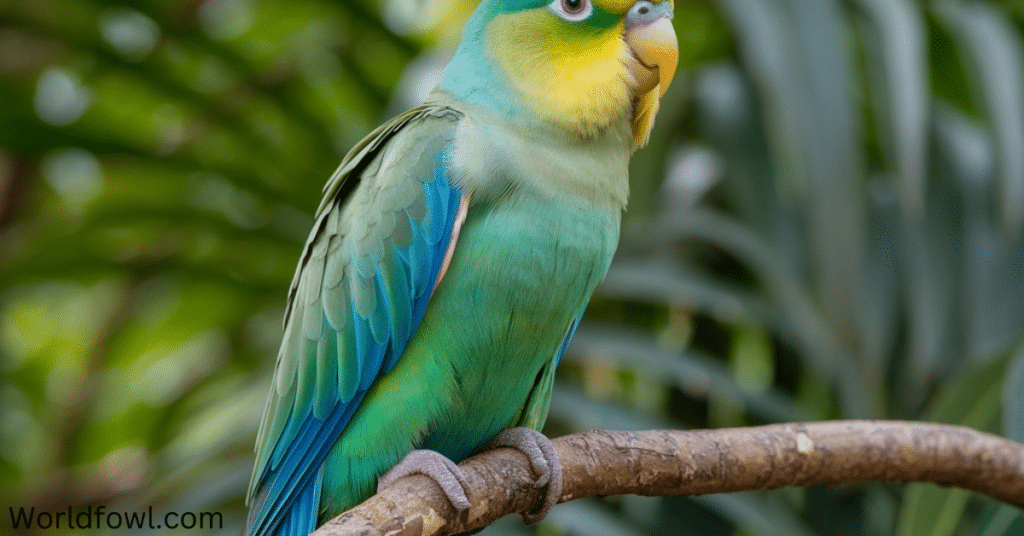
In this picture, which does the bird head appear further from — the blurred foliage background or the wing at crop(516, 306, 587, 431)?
the blurred foliage background

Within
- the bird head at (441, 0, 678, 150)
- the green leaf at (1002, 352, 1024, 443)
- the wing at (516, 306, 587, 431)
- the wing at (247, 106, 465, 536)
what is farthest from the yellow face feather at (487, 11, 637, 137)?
the green leaf at (1002, 352, 1024, 443)

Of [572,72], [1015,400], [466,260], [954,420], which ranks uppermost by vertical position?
[572,72]

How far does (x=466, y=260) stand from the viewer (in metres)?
1.17

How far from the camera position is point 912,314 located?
1.83 metres

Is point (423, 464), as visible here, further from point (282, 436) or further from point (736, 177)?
point (736, 177)

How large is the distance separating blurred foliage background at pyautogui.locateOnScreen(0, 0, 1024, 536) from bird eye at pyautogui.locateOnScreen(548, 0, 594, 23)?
0.51m

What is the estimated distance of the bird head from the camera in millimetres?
1209

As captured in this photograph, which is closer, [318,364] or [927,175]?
[318,364]

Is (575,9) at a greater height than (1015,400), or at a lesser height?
greater

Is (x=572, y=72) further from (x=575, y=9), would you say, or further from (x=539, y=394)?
(x=539, y=394)

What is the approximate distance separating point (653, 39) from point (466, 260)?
38cm

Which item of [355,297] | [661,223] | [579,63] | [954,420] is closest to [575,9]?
[579,63]

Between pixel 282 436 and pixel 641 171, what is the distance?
107cm

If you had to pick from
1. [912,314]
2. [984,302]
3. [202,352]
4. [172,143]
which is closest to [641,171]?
[912,314]
